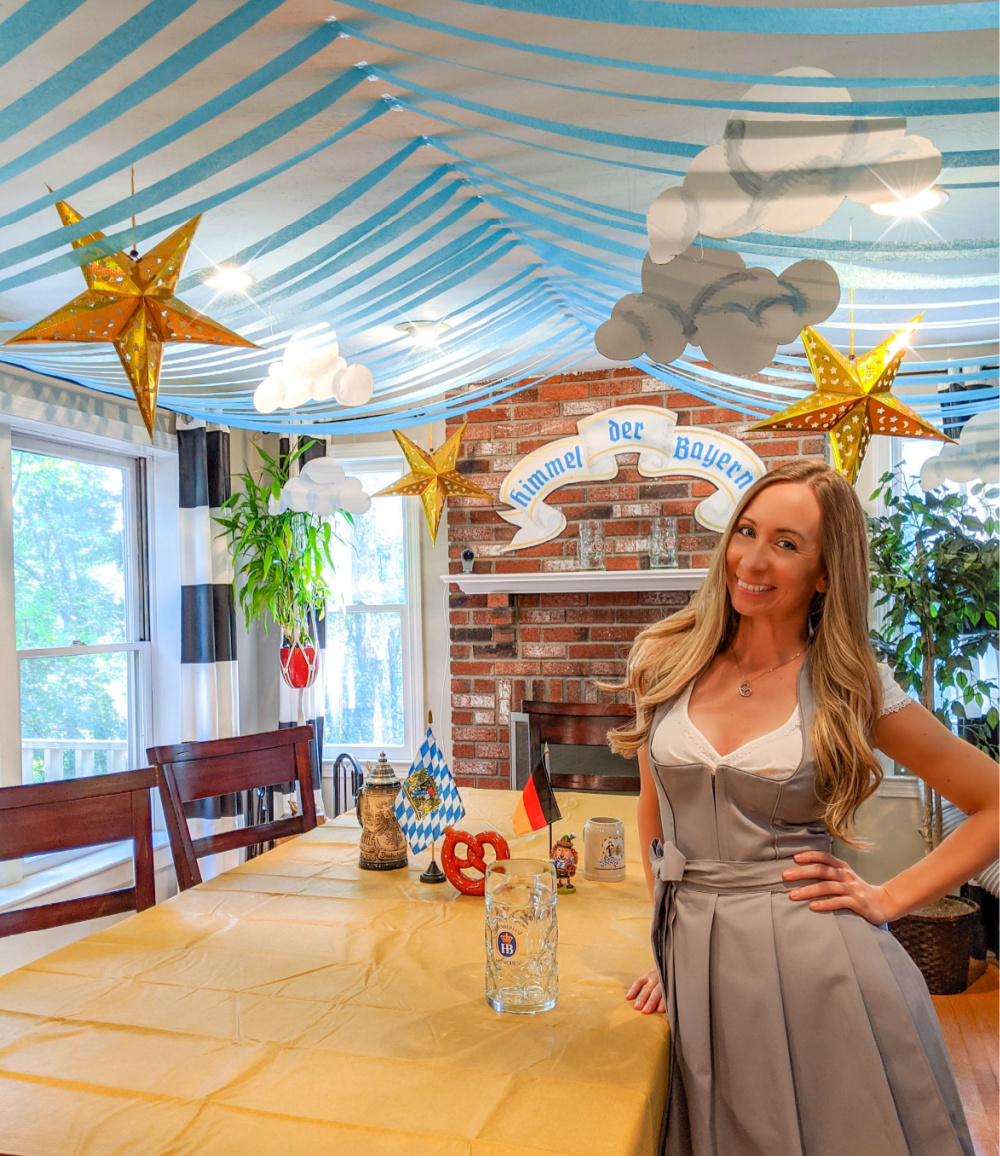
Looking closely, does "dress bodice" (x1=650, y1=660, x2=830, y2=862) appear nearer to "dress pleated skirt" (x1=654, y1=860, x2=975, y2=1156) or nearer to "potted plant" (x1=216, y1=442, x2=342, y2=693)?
"dress pleated skirt" (x1=654, y1=860, x2=975, y2=1156)

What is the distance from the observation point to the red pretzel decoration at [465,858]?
5.86 feet

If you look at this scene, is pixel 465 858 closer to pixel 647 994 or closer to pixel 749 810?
pixel 647 994

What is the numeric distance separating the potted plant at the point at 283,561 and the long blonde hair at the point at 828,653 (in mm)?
2795

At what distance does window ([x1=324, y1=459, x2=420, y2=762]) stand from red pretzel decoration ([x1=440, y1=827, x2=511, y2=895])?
9.35ft

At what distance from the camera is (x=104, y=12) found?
1555 mm

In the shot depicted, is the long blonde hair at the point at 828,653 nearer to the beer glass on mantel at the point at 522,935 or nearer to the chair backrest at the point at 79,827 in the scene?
the beer glass on mantel at the point at 522,935

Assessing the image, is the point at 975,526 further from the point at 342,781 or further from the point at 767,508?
the point at 342,781

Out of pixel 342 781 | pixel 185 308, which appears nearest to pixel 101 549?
pixel 342 781

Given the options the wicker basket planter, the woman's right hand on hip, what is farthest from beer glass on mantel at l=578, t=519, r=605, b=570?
the woman's right hand on hip

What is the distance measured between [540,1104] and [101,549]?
11.3 ft

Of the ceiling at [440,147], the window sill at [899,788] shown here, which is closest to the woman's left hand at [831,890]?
the ceiling at [440,147]

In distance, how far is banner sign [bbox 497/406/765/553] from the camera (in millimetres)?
4035

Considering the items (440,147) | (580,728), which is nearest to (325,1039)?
(580,728)

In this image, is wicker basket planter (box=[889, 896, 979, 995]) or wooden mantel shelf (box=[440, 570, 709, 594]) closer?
wicker basket planter (box=[889, 896, 979, 995])
